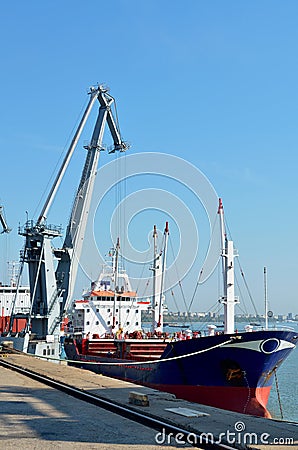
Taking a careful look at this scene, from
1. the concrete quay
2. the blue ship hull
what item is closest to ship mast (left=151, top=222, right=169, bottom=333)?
the blue ship hull

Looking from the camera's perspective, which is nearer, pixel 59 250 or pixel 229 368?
pixel 229 368

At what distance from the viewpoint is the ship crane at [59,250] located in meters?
32.7

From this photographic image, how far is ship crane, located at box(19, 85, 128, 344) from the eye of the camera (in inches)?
1287

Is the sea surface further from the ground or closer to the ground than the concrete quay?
closer to the ground

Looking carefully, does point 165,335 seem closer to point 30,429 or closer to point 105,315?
point 105,315

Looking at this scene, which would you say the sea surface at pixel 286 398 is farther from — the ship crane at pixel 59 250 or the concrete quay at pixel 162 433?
the concrete quay at pixel 162 433

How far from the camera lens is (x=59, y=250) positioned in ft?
111

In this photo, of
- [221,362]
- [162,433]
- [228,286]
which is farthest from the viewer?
[228,286]

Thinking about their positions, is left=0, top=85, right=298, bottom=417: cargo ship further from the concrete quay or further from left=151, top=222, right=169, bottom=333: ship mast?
the concrete quay

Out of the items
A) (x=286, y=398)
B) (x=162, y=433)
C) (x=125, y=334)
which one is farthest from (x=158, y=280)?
(x=162, y=433)

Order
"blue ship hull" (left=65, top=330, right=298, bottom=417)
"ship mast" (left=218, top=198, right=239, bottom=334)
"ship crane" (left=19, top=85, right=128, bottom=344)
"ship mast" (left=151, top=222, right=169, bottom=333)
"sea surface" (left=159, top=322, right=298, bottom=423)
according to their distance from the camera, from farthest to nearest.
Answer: "ship mast" (left=151, top=222, right=169, bottom=333) → "ship crane" (left=19, top=85, right=128, bottom=344) → "sea surface" (left=159, top=322, right=298, bottom=423) → "ship mast" (left=218, top=198, right=239, bottom=334) → "blue ship hull" (left=65, top=330, right=298, bottom=417)

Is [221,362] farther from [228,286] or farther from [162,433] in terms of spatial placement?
[162,433]

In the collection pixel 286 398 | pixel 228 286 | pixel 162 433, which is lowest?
pixel 286 398

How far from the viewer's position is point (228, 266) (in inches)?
965
